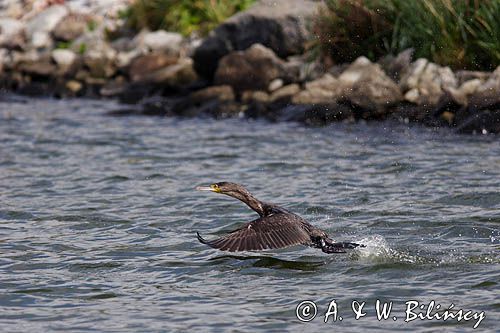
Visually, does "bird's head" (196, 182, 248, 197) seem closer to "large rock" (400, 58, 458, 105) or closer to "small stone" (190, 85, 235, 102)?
"large rock" (400, 58, 458, 105)

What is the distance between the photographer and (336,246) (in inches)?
344

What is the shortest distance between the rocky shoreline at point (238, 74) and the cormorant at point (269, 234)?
6553 mm

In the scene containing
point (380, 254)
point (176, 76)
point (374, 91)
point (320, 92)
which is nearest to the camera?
point (380, 254)

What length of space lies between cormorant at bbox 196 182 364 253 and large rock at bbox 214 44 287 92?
9.58 metres

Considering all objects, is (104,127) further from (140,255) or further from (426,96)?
(140,255)

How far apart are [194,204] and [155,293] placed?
11.7 feet

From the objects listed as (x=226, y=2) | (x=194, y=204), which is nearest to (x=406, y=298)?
(x=194, y=204)

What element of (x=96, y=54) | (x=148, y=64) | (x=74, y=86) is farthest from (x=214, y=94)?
(x=96, y=54)

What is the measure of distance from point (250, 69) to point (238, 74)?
293 millimetres

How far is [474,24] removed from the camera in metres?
16.3

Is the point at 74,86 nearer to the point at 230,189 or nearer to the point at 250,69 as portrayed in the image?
the point at 250,69

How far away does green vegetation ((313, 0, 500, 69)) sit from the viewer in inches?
630
